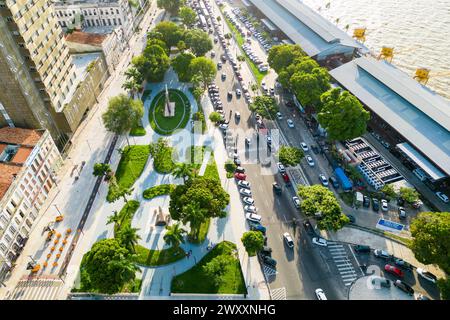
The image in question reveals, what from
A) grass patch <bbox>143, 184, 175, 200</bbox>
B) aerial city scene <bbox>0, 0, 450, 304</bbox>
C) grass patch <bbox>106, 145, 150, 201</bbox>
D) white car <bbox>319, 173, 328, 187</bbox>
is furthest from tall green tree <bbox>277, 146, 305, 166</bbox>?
grass patch <bbox>106, 145, 150, 201</bbox>

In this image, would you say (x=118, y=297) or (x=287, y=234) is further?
(x=287, y=234)

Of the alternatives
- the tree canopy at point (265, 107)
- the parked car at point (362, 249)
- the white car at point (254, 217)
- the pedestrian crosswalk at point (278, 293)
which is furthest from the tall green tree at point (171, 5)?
the pedestrian crosswalk at point (278, 293)

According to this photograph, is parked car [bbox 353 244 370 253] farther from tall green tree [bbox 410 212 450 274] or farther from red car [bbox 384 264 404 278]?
Answer: tall green tree [bbox 410 212 450 274]

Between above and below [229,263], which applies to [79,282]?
below

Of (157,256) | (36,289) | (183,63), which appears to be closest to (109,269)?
(157,256)

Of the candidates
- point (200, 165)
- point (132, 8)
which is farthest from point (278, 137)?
point (132, 8)
